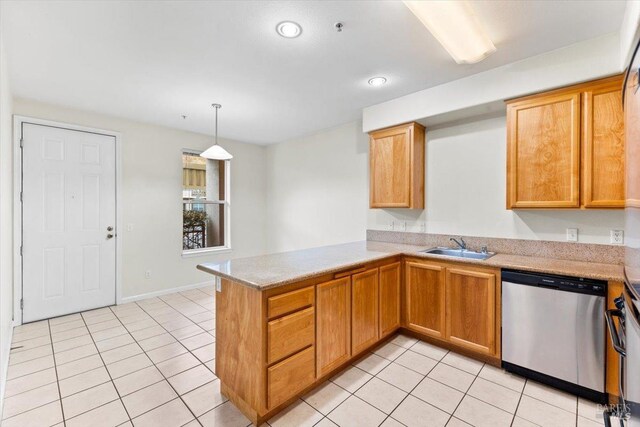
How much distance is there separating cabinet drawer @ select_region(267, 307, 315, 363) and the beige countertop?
26 centimetres

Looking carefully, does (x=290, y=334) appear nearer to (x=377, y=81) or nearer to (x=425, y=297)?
(x=425, y=297)

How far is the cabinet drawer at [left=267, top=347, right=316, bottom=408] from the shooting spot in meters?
1.80

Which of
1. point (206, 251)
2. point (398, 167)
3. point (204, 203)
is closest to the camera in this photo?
point (398, 167)

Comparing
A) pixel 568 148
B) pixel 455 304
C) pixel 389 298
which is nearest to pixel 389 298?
pixel 389 298

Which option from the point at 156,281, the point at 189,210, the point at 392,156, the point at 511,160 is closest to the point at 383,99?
the point at 392,156

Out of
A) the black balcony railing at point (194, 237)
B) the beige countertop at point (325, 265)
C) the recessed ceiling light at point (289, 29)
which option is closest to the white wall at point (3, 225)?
the beige countertop at point (325, 265)

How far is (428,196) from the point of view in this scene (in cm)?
334

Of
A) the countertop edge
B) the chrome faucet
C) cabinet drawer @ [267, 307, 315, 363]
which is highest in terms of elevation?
the chrome faucet

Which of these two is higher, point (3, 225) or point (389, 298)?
point (3, 225)

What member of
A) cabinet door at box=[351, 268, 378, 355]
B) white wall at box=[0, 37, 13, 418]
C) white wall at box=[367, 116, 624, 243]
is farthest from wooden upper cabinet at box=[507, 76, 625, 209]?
white wall at box=[0, 37, 13, 418]

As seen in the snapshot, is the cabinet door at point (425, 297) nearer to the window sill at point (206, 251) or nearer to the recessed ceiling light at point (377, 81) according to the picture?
the recessed ceiling light at point (377, 81)

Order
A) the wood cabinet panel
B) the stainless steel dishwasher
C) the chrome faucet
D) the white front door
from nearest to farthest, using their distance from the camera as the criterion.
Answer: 1. the wood cabinet panel
2. the stainless steel dishwasher
3. the chrome faucet
4. the white front door

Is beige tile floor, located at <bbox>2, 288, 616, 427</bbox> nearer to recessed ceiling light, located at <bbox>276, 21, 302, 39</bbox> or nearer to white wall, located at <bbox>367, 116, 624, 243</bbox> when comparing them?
white wall, located at <bbox>367, 116, 624, 243</bbox>

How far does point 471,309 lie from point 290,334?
162 centimetres
